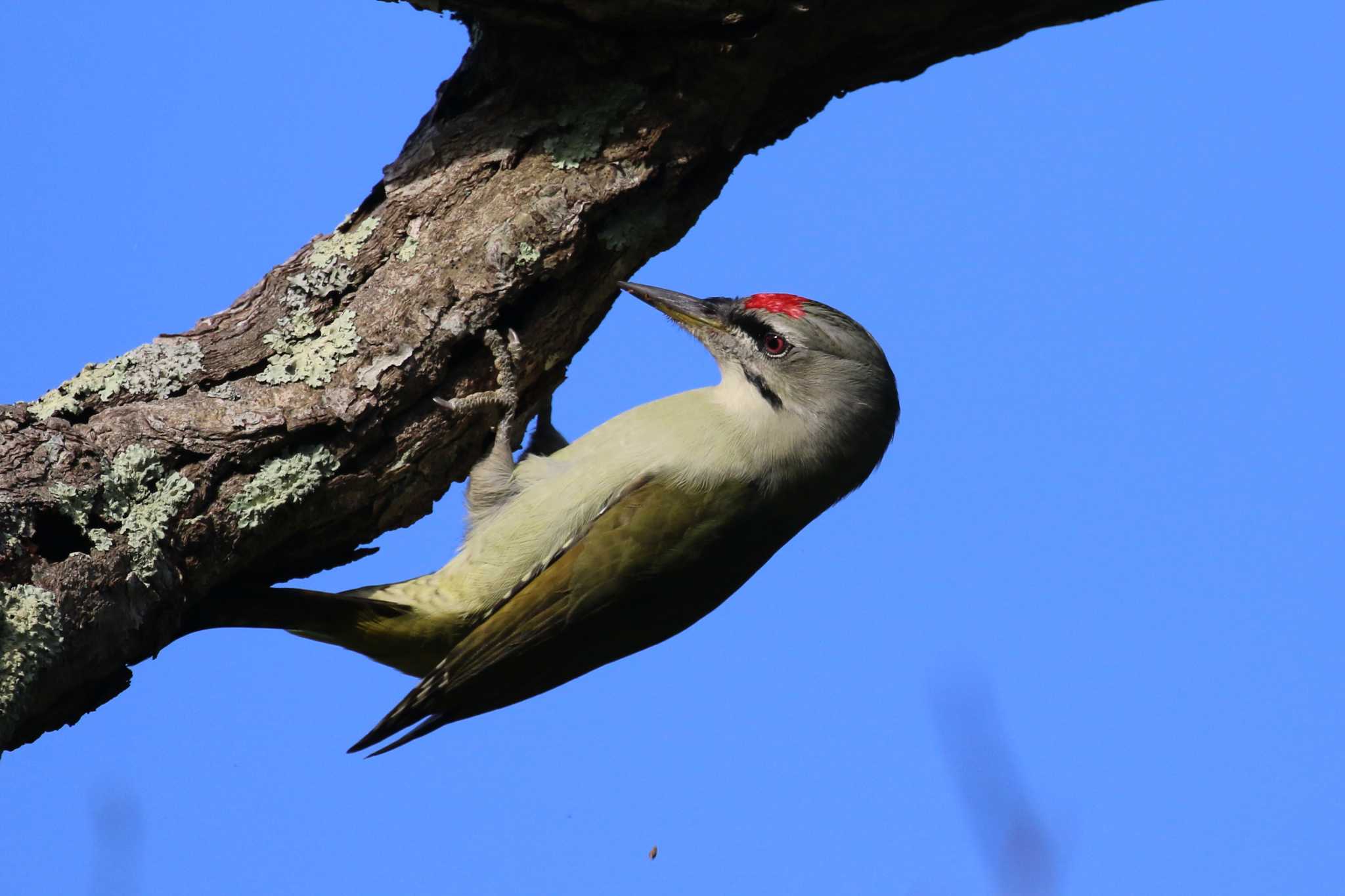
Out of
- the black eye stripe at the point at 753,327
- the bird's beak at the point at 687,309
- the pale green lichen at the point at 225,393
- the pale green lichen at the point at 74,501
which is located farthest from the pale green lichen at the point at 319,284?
the black eye stripe at the point at 753,327

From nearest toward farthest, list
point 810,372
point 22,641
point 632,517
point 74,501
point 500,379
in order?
1. point 22,641
2. point 74,501
3. point 500,379
4. point 632,517
5. point 810,372

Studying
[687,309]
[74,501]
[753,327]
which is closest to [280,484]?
[74,501]

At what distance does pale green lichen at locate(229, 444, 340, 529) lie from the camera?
3266mm

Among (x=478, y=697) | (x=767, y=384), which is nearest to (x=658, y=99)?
(x=767, y=384)

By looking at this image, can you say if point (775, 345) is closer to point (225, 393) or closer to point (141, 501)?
point (225, 393)

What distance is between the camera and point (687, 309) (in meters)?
4.32

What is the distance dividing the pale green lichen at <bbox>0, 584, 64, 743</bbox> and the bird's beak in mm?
2099

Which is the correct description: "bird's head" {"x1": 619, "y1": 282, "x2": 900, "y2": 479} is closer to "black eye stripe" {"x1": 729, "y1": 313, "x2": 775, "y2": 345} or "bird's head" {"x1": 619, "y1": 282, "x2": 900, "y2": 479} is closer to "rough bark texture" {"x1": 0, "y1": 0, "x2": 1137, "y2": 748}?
"black eye stripe" {"x1": 729, "y1": 313, "x2": 775, "y2": 345}

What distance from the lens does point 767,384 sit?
4.20m

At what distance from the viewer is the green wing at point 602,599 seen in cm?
385

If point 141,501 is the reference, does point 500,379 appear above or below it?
above

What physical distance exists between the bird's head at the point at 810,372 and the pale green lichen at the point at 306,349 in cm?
100

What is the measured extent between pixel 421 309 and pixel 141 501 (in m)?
0.93

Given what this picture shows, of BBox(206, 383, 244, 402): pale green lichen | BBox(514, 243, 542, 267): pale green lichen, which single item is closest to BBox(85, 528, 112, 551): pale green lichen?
BBox(206, 383, 244, 402): pale green lichen
